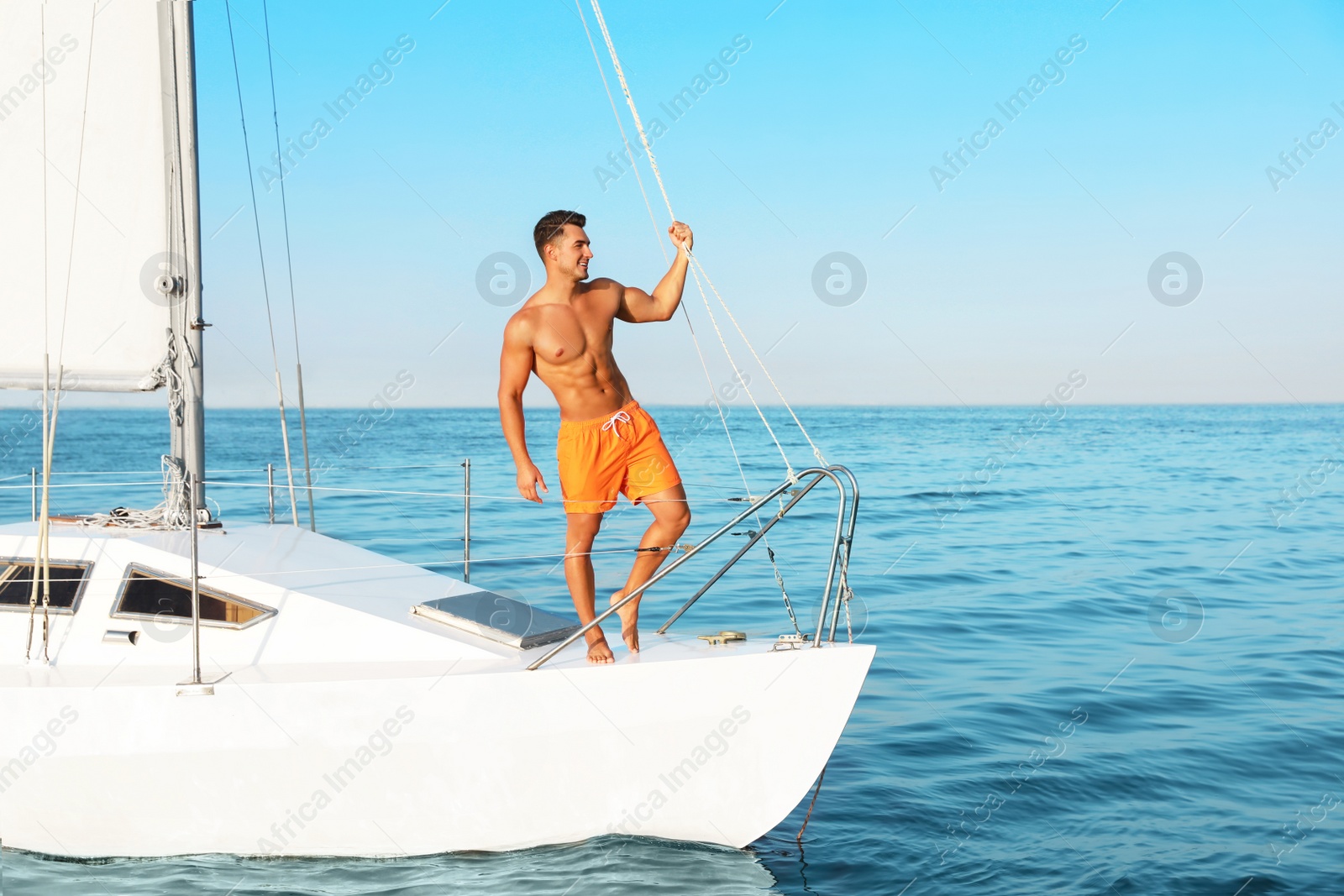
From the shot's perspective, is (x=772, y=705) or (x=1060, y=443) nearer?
(x=772, y=705)

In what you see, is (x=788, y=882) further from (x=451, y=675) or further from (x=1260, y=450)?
(x=1260, y=450)

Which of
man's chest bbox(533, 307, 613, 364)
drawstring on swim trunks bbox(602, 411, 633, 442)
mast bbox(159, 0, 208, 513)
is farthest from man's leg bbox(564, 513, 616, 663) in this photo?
mast bbox(159, 0, 208, 513)

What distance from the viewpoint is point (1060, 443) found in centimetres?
3775

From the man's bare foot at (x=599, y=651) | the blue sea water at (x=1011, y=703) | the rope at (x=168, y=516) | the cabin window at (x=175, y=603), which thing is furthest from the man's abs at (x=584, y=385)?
the rope at (x=168, y=516)

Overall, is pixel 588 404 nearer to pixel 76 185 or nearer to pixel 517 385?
pixel 517 385

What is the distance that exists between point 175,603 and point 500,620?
1430 mm

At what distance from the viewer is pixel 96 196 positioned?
554 centimetres

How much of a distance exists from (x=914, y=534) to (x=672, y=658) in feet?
34.1

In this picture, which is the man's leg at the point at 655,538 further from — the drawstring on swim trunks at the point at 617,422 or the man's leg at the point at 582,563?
the drawstring on swim trunks at the point at 617,422

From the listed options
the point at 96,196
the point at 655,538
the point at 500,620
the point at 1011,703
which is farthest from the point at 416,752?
the point at 1011,703

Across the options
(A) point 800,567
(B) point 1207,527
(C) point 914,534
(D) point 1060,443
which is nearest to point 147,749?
(A) point 800,567

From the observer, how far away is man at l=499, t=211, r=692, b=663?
4.44 meters

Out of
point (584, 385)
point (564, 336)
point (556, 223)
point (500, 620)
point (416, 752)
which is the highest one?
point (556, 223)

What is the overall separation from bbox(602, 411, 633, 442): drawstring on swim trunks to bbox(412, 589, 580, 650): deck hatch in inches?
37.2
